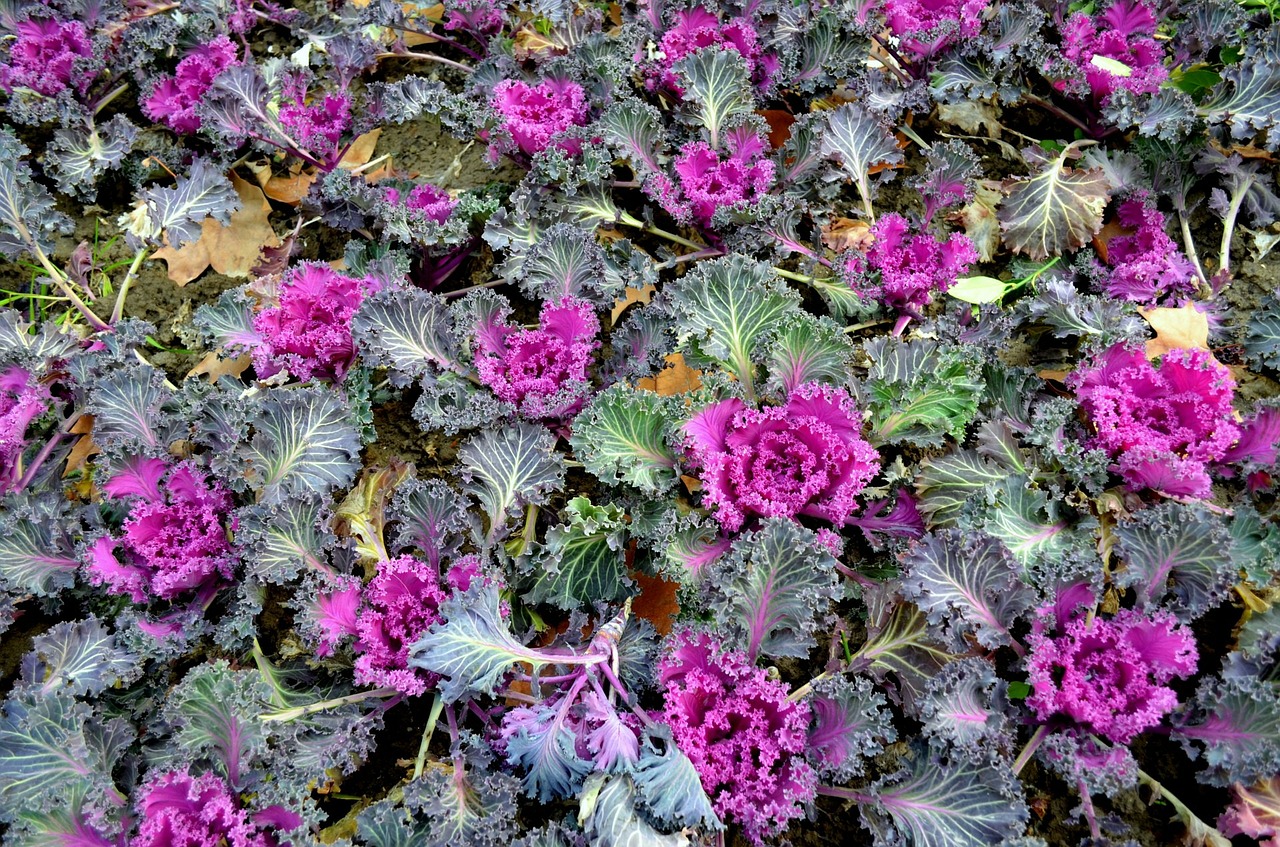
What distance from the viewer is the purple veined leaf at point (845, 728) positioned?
248 cm

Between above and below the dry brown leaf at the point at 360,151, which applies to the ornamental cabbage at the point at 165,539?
below

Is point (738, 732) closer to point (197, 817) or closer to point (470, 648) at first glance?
point (470, 648)

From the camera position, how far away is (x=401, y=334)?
10.5ft

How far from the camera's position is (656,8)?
404cm

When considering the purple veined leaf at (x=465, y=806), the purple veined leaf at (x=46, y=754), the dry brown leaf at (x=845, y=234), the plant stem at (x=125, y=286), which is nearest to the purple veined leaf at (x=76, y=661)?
the purple veined leaf at (x=46, y=754)

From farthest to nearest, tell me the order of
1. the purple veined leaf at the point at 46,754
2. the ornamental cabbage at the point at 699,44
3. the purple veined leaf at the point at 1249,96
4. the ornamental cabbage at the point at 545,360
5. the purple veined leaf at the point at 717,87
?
1. the ornamental cabbage at the point at 699,44
2. the purple veined leaf at the point at 717,87
3. the purple veined leaf at the point at 1249,96
4. the ornamental cabbage at the point at 545,360
5. the purple veined leaf at the point at 46,754

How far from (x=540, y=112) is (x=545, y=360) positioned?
125 cm

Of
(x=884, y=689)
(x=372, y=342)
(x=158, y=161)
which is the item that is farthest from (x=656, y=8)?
(x=884, y=689)

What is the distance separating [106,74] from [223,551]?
Result: 2.84 metres

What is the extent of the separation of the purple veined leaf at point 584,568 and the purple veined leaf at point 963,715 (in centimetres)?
102

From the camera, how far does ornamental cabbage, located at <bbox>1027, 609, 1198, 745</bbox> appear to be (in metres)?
2.46

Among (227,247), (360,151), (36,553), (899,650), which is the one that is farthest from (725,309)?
(36,553)

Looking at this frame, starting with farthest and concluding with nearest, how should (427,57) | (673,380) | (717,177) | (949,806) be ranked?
(427,57), (717,177), (673,380), (949,806)

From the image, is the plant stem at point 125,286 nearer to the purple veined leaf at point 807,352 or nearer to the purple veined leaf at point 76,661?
the purple veined leaf at point 76,661
